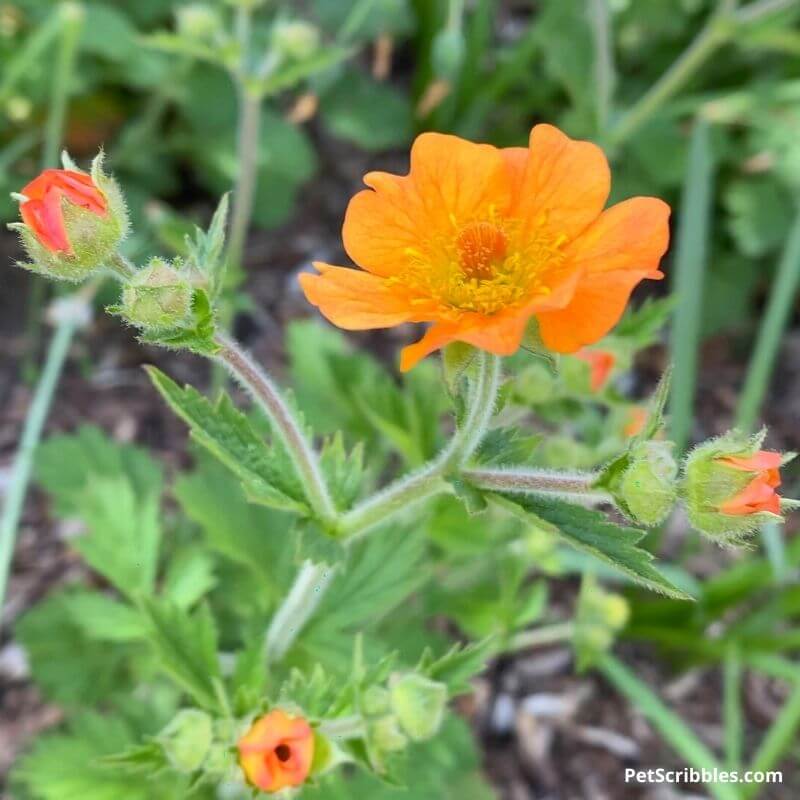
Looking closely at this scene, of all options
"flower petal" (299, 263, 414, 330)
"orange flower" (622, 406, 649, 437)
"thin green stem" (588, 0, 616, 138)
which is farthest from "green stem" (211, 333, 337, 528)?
"thin green stem" (588, 0, 616, 138)

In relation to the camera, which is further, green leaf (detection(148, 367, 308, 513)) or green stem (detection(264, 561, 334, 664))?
green stem (detection(264, 561, 334, 664))

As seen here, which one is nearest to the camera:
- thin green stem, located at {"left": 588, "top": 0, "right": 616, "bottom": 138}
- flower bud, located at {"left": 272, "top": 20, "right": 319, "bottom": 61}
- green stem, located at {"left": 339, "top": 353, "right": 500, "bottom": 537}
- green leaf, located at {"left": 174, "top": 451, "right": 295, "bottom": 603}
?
green stem, located at {"left": 339, "top": 353, "right": 500, "bottom": 537}

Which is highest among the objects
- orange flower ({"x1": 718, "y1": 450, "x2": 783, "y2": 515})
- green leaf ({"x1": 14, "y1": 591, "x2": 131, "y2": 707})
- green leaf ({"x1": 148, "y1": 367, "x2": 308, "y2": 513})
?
green leaf ({"x1": 148, "y1": 367, "x2": 308, "y2": 513})

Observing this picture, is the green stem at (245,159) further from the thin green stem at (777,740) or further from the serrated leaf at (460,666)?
the thin green stem at (777,740)

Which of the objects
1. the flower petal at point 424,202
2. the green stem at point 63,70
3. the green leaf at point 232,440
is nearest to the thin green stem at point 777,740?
the green leaf at point 232,440

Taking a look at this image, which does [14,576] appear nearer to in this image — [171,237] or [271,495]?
[171,237]

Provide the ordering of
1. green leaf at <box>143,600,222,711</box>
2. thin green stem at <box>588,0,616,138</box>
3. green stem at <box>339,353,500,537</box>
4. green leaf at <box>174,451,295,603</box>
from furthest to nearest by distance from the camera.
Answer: thin green stem at <box>588,0,616,138</box>, green leaf at <box>174,451,295,603</box>, green leaf at <box>143,600,222,711</box>, green stem at <box>339,353,500,537</box>

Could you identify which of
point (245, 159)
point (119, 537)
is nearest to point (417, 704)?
point (119, 537)

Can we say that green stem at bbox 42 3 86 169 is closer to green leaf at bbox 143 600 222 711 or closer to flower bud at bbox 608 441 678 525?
green leaf at bbox 143 600 222 711
